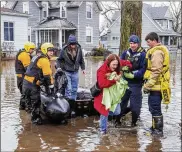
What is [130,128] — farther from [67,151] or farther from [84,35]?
[84,35]

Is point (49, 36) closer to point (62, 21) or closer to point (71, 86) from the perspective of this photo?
point (62, 21)

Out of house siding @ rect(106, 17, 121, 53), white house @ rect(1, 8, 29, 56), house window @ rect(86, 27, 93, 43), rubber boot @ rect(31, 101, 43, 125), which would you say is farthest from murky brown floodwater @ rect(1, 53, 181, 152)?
house siding @ rect(106, 17, 121, 53)

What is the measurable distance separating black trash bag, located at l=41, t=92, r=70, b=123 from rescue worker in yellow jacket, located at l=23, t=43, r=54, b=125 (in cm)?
18

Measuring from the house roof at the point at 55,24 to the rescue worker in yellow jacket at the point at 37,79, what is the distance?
31.8 metres

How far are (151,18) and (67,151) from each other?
171ft

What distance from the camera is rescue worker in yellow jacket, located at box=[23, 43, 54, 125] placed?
721cm

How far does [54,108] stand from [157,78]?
84.4 inches

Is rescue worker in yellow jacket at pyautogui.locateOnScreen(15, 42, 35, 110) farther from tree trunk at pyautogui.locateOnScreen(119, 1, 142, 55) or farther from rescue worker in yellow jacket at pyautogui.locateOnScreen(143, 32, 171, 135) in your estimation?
rescue worker in yellow jacket at pyautogui.locateOnScreen(143, 32, 171, 135)

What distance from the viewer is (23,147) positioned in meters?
5.76

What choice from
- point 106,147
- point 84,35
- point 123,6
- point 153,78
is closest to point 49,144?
point 106,147

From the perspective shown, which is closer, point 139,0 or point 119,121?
point 119,121

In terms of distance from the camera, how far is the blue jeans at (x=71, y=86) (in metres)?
→ 8.00

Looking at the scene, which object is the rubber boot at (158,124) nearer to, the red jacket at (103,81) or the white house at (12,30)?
the red jacket at (103,81)

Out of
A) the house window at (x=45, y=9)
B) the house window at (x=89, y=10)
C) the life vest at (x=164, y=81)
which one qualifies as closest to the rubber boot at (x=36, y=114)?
the life vest at (x=164, y=81)
